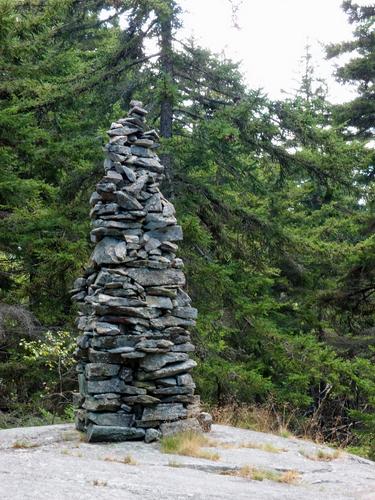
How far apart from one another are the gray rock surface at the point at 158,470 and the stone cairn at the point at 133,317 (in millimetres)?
386

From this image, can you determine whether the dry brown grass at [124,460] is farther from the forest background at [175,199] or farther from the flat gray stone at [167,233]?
the forest background at [175,199]

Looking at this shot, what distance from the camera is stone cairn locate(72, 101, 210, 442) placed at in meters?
8.80

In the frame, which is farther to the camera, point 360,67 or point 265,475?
point 360,67

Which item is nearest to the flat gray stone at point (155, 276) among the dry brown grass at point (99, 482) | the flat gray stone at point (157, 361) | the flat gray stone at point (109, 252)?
the flat gray stone at point (109, 252)

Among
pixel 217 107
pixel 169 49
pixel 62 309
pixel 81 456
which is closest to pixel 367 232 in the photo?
pixel 217 107

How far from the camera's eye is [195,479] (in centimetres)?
677

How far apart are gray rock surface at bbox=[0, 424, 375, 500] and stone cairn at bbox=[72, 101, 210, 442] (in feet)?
1.27

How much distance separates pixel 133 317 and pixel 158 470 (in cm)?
236

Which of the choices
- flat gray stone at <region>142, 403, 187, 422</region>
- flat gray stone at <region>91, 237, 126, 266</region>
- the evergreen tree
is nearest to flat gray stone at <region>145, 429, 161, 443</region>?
flat gray stone at <region>142, 403, 187, 422</region>

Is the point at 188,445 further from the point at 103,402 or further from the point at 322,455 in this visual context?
the point at 322,455

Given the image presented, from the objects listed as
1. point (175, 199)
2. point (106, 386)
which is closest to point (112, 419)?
point (106, 386)

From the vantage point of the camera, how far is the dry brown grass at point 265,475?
7184 mm

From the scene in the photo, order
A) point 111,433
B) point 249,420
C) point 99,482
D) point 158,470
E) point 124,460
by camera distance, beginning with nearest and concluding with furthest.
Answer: point 99,482, point 158,470, point 124,460, point 111,433, point 249,420

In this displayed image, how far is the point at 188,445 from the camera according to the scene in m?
8.30
